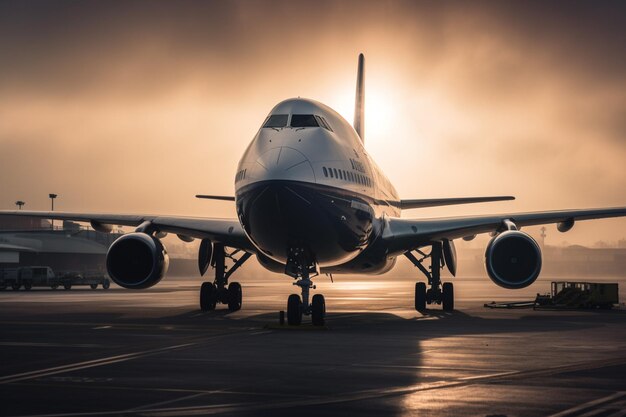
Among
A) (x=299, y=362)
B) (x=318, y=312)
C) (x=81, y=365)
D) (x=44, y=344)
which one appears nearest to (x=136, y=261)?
(x=318, y=312)

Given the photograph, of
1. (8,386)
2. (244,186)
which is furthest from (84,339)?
(8,386)

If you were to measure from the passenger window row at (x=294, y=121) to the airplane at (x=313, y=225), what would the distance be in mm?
32

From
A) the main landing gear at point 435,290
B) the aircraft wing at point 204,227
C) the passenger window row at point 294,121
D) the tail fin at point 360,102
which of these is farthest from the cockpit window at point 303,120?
the tail fin at point 360,102

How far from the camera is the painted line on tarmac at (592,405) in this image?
896cm

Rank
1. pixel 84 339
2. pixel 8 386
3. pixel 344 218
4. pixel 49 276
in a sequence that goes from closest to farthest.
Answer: pixel 8 386 < pixel 84 339 < pixel 344 218 < pixel 49 276

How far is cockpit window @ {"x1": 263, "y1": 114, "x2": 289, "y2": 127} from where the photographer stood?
75.4 feet

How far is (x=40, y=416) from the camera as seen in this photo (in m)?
8.83

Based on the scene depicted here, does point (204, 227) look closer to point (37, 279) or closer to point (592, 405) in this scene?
point (592, 405)

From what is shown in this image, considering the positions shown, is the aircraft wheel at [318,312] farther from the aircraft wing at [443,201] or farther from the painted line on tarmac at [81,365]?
the aircraft wing at [443,201]

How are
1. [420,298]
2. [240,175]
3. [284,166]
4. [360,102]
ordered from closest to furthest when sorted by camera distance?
[284,166] < [240,175] < [420,298] < [360,102]

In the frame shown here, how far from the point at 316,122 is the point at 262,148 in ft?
7.13

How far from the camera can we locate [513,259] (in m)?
26.3

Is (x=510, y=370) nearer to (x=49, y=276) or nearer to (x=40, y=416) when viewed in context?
(x=40, y=416)

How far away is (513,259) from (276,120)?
8.67m
